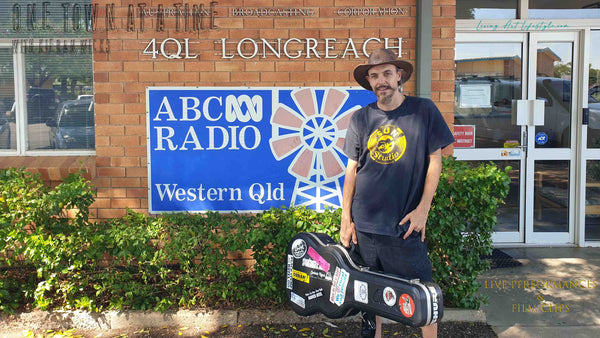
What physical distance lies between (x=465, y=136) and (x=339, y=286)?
312cm

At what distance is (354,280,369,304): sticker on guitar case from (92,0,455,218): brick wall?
204 cm

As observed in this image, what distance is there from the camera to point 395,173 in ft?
11.1

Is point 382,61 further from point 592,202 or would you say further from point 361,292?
point 592,202

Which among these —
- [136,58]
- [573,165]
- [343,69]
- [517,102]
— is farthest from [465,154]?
[136,58]

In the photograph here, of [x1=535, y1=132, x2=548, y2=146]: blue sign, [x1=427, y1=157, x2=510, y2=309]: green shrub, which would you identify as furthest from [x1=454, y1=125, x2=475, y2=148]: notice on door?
[x1=427, y1=157, x2=510, y2=309]: green shrub

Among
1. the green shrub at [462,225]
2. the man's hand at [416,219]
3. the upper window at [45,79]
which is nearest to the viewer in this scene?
the man's hand at [416,219]

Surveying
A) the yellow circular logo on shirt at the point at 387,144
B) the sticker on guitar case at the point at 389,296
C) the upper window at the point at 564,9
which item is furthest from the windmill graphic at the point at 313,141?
the upper window at the point at 564,9

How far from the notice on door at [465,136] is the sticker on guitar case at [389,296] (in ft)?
10.3

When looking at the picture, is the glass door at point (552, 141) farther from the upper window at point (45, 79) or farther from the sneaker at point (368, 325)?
the upper window at point (45, 79)

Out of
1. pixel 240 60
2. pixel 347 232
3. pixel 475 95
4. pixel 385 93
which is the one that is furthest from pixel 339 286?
pixel 475 95

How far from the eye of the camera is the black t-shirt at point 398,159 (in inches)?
132

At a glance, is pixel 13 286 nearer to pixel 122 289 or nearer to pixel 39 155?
pixel 122 289

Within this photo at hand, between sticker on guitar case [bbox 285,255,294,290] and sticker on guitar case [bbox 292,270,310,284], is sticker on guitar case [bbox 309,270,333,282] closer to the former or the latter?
sticker on guitar case [bbox 292,270,310,284]

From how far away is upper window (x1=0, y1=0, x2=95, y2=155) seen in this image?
5.11 metres
